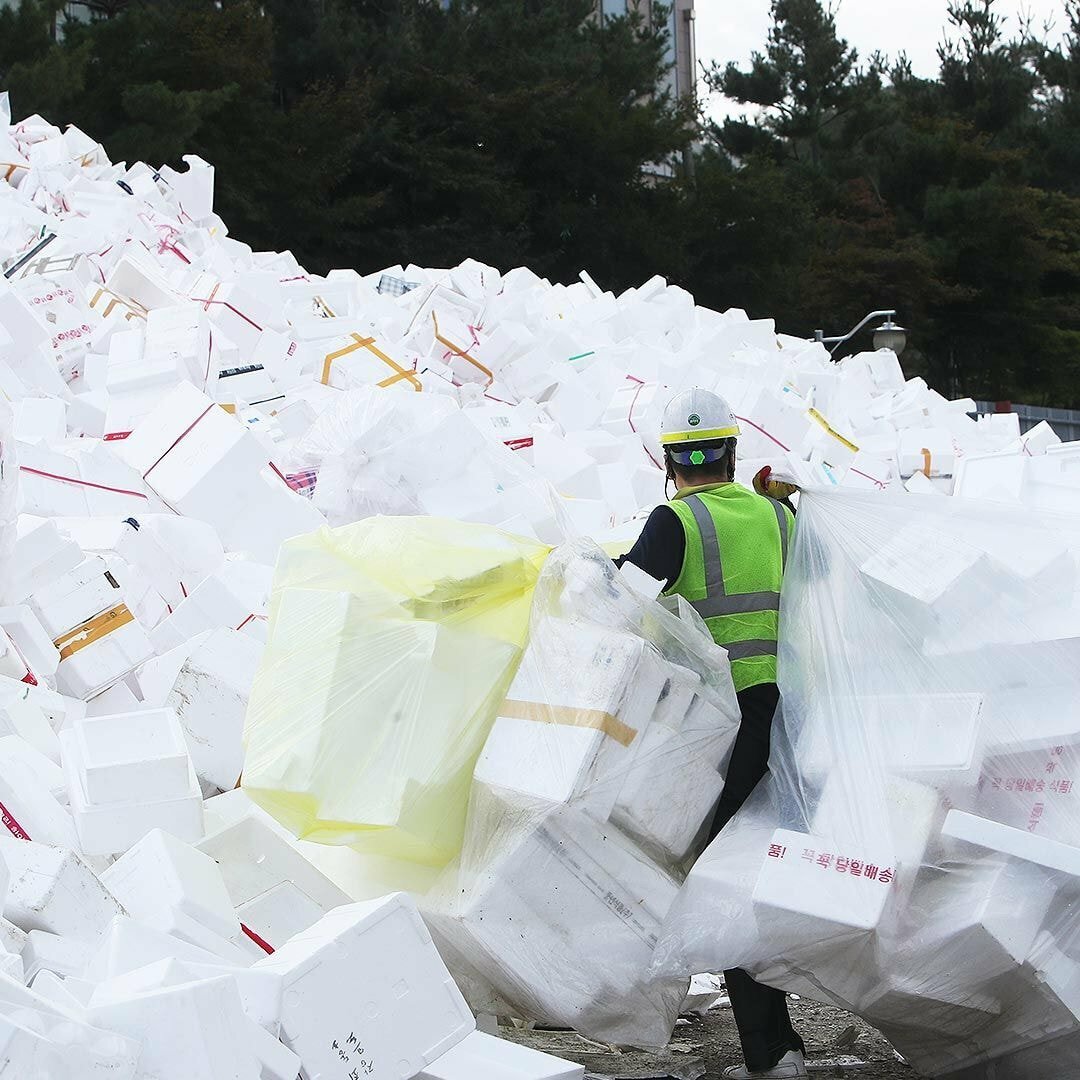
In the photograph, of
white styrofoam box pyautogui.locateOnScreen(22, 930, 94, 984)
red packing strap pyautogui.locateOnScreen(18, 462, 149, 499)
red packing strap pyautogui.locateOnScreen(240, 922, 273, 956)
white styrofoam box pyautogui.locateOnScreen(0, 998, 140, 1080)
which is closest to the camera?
white styrofoam box pyautogui.locateOnScreen(0, 998, 140, 1080)

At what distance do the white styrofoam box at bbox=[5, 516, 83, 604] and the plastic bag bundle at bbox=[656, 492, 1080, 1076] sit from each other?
209 centimetres

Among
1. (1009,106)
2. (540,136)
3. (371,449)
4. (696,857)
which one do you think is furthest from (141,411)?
(1009,106)

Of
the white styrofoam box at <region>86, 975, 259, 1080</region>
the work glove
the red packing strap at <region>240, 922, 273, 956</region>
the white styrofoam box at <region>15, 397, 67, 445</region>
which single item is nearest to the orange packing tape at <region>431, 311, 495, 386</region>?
the white styrofoam box at <region>15, 397, 67, 445</region>

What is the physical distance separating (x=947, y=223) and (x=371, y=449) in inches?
834

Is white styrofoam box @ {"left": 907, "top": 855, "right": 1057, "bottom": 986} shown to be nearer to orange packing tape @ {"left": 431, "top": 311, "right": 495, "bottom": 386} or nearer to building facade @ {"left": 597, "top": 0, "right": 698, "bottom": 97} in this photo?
orange packing tape @ {"left": 431, "top": 311, "right": 495, "bottom": 386}

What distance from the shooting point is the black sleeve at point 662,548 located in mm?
3090

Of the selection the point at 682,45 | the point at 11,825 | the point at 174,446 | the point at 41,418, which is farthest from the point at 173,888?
the point at 682,45

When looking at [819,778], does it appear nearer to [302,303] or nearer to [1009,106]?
[302,303]

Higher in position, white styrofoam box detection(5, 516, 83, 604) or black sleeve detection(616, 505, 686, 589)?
black sleeve detection(616, 505, 686, 589)

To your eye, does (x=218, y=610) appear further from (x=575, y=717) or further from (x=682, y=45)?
(x=682, y=45)

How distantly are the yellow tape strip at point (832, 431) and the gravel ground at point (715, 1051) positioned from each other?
4.84 metres

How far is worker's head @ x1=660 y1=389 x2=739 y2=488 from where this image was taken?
10.5ft

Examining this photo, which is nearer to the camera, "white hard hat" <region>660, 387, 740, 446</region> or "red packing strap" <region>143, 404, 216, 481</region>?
"white hard hat" <region>660, 387, 740, 446</region>

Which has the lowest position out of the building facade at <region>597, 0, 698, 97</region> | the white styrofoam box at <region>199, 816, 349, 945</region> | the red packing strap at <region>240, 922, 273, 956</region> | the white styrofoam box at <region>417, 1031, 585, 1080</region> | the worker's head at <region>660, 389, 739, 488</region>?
the white styrofoam box at <region>417, 1031, 585, 1080</region>
